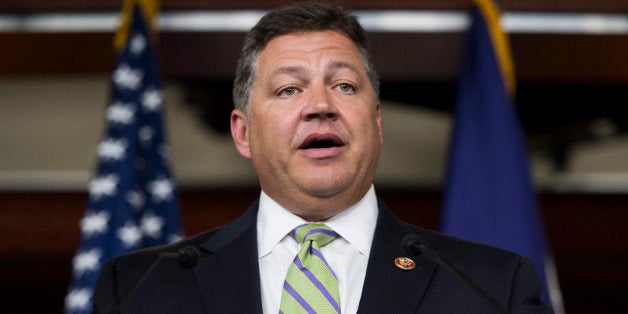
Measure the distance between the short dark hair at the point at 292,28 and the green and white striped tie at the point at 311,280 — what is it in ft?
1.10

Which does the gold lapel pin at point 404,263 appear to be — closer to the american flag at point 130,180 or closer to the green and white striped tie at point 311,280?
the green and white striped tie at point 311,280

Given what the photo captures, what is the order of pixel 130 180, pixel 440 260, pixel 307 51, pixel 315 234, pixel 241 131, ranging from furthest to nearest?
1. pixel 130 180
2. pixel 241 131
3. pixel 307 51
4. pixel 315 234
5. pixel 440 260

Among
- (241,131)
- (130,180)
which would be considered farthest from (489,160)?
(241,131)

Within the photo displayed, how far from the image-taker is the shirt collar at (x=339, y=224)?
1.67m

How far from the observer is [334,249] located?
5.48ft

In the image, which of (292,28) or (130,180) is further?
(130,180)

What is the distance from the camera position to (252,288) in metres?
1.58

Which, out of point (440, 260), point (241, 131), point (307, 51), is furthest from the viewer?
point (241, 131)

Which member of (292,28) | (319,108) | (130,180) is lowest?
(130,180)

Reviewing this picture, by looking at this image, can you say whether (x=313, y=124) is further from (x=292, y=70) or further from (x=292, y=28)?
(x=292, y=28)

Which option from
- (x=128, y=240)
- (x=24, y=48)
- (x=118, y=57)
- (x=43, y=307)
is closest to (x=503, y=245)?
(x=128, y=240)

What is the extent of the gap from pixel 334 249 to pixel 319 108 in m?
0.26

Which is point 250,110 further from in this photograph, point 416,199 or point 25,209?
point 25,209

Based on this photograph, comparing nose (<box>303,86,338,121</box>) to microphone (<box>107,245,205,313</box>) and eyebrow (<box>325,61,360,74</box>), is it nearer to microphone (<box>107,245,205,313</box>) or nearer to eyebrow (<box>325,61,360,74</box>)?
eyebrow (<box>325,61,360,74</box>)
